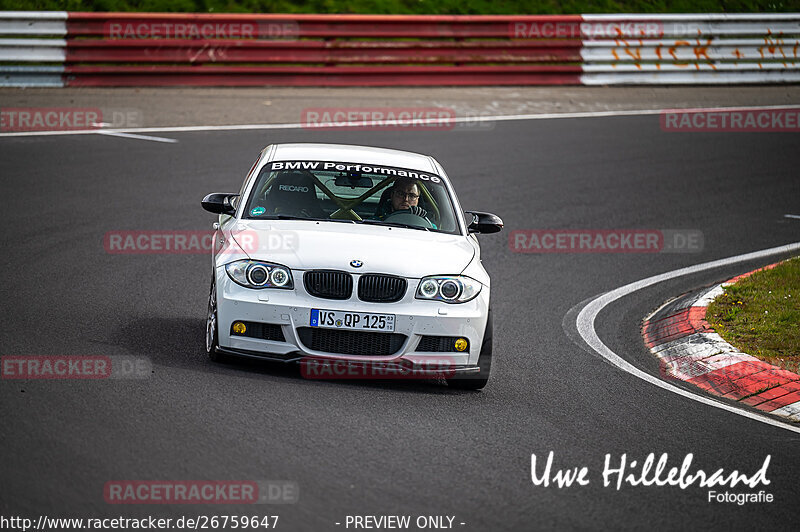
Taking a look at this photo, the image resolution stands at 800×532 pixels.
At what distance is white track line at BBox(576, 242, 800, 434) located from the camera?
7367mm

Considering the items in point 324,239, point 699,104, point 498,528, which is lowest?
point 498,528

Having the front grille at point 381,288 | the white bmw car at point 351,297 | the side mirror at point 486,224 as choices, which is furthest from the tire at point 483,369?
the side mirror at point 486,224

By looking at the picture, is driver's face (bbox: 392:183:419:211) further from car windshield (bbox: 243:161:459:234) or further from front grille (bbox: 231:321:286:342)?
front grille (bbox: 231:321:286:342)

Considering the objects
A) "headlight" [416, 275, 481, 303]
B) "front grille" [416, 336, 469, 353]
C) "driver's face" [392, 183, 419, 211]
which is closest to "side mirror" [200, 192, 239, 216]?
"driver's face" [392, 183, 419, 211]

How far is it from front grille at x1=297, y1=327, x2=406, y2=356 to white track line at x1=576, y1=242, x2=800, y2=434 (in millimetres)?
2202

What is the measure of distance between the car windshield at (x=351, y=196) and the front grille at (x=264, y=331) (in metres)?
1.19

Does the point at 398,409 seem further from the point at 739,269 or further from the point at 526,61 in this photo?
the point at 526,61

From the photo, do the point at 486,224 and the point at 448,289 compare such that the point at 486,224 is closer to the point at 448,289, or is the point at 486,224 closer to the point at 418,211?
the point at 418,211

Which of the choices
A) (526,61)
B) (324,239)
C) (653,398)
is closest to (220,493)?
(324,239)

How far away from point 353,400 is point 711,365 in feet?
10.5

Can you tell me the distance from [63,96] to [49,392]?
12639 millimetres

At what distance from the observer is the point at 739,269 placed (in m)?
11.4

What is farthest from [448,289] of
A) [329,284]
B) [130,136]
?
[130,136]

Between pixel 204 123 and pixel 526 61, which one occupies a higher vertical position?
pixel 526 61
